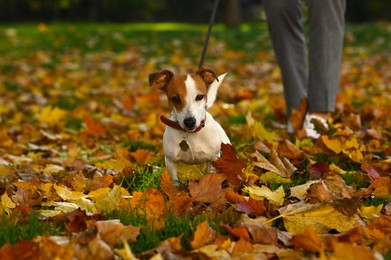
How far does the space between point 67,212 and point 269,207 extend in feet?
2.61

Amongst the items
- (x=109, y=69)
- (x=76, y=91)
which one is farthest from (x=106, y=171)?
(x=109, y=69)

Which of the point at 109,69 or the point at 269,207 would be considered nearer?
the point at 269,207

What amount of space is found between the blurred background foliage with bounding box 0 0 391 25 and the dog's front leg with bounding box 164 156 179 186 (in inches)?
982

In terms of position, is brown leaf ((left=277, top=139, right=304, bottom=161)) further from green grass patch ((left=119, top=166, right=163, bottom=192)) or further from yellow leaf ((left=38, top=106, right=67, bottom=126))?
yellow leaf ((left=38, top=106, right=67, bottom=126))

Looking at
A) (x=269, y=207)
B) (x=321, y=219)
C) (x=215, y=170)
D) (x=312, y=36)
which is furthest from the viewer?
(x=312, y=36)

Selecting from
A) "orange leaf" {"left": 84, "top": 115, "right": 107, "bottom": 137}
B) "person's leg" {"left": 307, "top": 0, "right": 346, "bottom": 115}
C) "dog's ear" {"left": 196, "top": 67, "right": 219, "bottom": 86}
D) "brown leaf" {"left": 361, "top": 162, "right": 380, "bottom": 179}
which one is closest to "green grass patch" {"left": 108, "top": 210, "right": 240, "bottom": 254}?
"dog's ear" {"left": 196, "top": 67, "right": 219, "bottom": 86}

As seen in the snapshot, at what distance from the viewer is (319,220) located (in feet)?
6.96

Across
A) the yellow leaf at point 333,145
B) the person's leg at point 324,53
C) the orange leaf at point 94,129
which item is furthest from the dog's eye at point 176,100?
the orange leaf at point 94,129

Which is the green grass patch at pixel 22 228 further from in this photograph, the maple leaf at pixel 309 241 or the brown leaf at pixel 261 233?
the maple leaf at pixel 309 241

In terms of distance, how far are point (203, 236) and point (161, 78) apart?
0.91 metres

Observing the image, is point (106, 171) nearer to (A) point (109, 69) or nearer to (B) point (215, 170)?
(B) point (215, 170)

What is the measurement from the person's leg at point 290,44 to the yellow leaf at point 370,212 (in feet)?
6.85

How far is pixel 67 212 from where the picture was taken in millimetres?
2254

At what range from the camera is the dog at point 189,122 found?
99.7 inches
